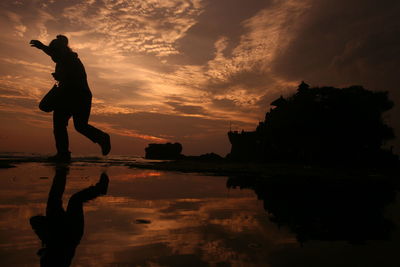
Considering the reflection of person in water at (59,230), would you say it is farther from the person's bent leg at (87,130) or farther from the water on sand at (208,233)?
the person's bent leg at (87,130)

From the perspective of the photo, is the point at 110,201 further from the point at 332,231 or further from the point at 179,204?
the point at 332,231

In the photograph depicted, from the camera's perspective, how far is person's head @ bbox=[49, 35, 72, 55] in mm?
6977

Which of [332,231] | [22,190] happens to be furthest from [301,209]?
[22,190]

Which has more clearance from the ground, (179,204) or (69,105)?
(69,105)

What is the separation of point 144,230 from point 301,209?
→ 2.30 metres

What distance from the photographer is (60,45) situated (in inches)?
277

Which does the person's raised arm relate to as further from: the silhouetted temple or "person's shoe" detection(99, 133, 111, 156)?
the silhouetted temple

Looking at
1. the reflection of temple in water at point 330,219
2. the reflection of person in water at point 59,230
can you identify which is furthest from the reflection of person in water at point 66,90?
the reflection of temple in water at point 330,219

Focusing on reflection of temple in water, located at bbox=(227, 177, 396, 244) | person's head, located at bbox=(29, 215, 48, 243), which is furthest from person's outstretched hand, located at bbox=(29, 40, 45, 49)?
reflection of temple in water, located at bbox=(227, 177, 396, 244)

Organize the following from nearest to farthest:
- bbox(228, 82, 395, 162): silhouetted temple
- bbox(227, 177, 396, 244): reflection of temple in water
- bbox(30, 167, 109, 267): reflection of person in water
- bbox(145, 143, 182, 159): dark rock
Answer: bbox(30, 167, 109, 267): reflection of person in water, bbox(227, 177, 396, 244): reflection of temple in water, bbox(228, 82, 395, 162): silhouetted temple, bbox(145, 143, 182, 159): dark rock

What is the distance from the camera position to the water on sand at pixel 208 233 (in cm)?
183

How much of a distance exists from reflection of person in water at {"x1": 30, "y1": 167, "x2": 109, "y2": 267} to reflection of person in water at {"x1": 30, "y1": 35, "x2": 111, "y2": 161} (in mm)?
3999

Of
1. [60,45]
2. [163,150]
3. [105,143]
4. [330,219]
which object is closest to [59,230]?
[330,219]

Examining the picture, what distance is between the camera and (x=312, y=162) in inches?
1499
